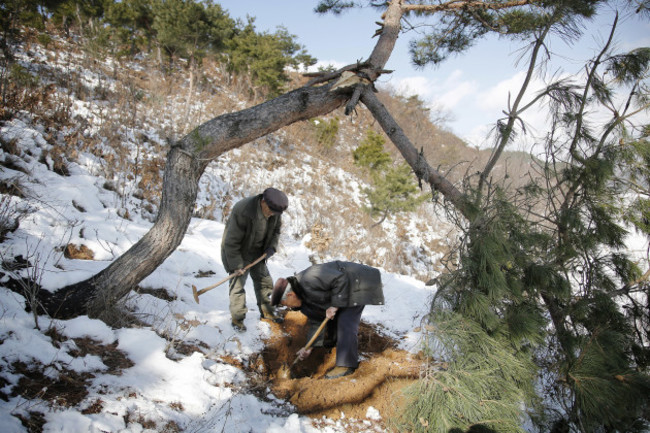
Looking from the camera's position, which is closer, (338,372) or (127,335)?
(127,335)

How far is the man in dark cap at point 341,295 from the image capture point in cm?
275

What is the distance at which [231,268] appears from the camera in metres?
3.04

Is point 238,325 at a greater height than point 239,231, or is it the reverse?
point 239,231

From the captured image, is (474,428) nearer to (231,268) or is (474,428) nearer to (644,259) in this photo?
(644,259)

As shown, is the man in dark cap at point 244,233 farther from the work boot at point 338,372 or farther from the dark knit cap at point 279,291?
the work boot at point 338,372

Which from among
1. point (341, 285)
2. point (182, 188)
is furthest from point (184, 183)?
point (341, 285)

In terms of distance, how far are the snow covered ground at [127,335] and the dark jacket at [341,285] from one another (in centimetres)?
53

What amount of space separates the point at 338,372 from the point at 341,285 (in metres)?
0.77

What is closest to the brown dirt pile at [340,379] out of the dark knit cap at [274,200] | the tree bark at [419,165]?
the tree bark at [419,165]

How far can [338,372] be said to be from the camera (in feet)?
8.94

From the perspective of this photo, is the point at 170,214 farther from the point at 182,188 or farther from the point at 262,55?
the point at 262,55

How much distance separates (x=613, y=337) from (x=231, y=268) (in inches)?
119

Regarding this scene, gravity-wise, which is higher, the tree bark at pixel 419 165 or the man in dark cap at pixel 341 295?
the tree bark at pixel 419 165

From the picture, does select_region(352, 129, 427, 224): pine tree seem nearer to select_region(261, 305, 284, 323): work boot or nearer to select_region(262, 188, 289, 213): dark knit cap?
select_region(261, 305, 284, 323): work boot
